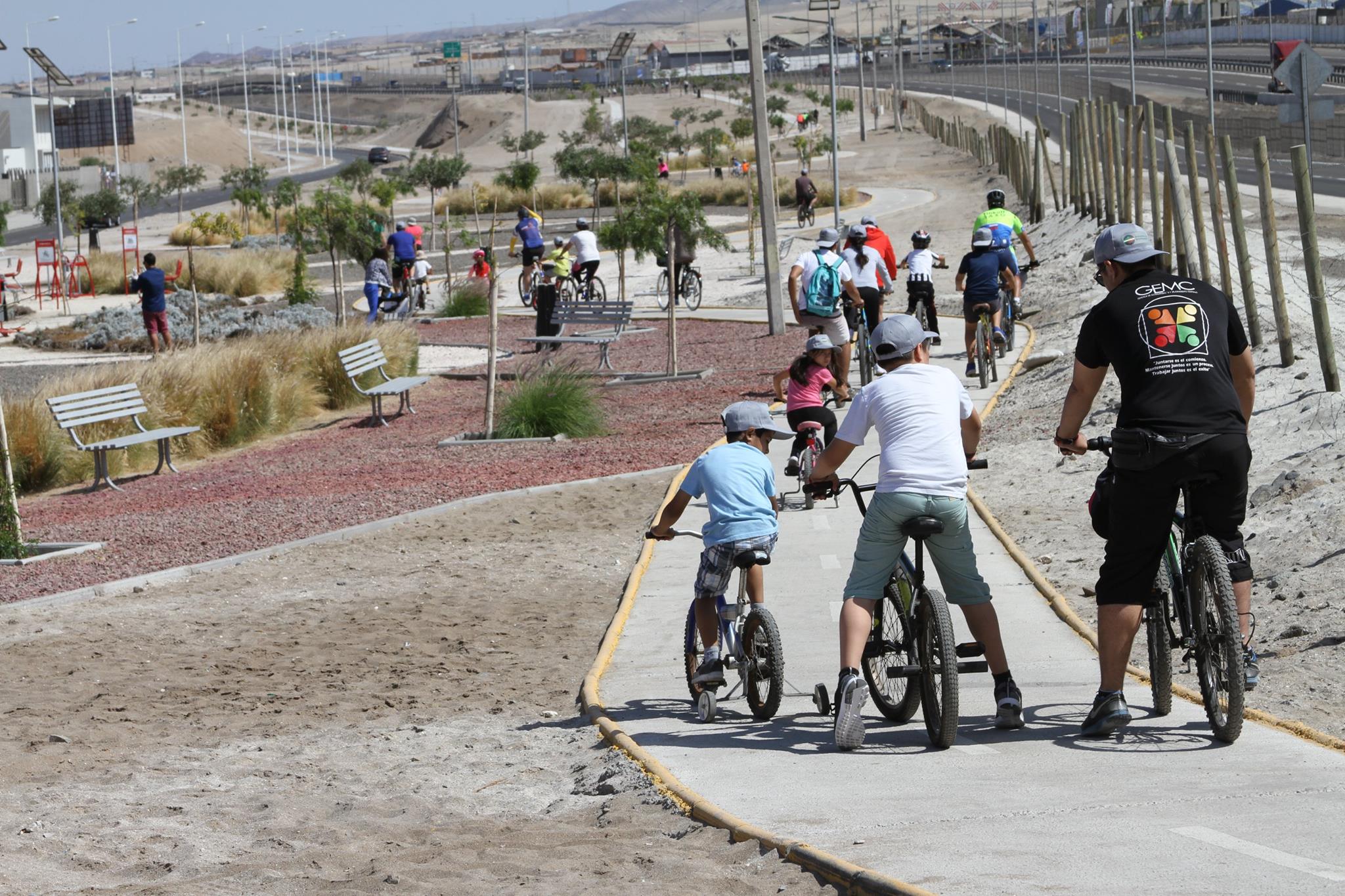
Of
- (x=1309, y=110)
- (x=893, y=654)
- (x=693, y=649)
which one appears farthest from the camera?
(x=1309, y=110)

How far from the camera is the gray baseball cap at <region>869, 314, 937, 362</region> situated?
6.60 meters

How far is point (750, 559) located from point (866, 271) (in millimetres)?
10328

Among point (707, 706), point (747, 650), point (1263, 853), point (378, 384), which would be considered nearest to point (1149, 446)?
point (1263, 853)

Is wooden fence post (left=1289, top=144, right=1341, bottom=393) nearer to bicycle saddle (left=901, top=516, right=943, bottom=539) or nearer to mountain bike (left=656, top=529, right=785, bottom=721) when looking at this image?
mountain bike (left=656, top=529, right=785, bottom=721)

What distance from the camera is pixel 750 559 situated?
282 inches

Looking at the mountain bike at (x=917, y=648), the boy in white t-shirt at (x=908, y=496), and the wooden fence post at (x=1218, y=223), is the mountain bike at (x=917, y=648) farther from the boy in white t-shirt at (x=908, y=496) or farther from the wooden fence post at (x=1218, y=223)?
the wooden fence post at (x=1218, y=223)

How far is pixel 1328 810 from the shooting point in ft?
16.8

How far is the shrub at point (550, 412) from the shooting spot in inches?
677

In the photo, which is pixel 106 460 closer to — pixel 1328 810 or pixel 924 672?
pixel 924 672

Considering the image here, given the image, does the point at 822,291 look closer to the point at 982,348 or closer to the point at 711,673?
the point at 982,348

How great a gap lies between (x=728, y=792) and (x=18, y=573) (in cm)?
795

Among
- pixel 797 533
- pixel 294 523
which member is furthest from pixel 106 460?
pixel 797 533

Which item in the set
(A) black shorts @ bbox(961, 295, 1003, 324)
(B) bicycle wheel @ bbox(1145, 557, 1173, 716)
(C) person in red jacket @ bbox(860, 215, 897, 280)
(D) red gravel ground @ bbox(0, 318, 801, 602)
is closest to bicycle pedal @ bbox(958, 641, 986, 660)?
(B) bicycle wheel @ bbox(1145, 557, 1173, 716)

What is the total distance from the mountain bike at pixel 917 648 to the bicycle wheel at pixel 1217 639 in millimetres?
827
